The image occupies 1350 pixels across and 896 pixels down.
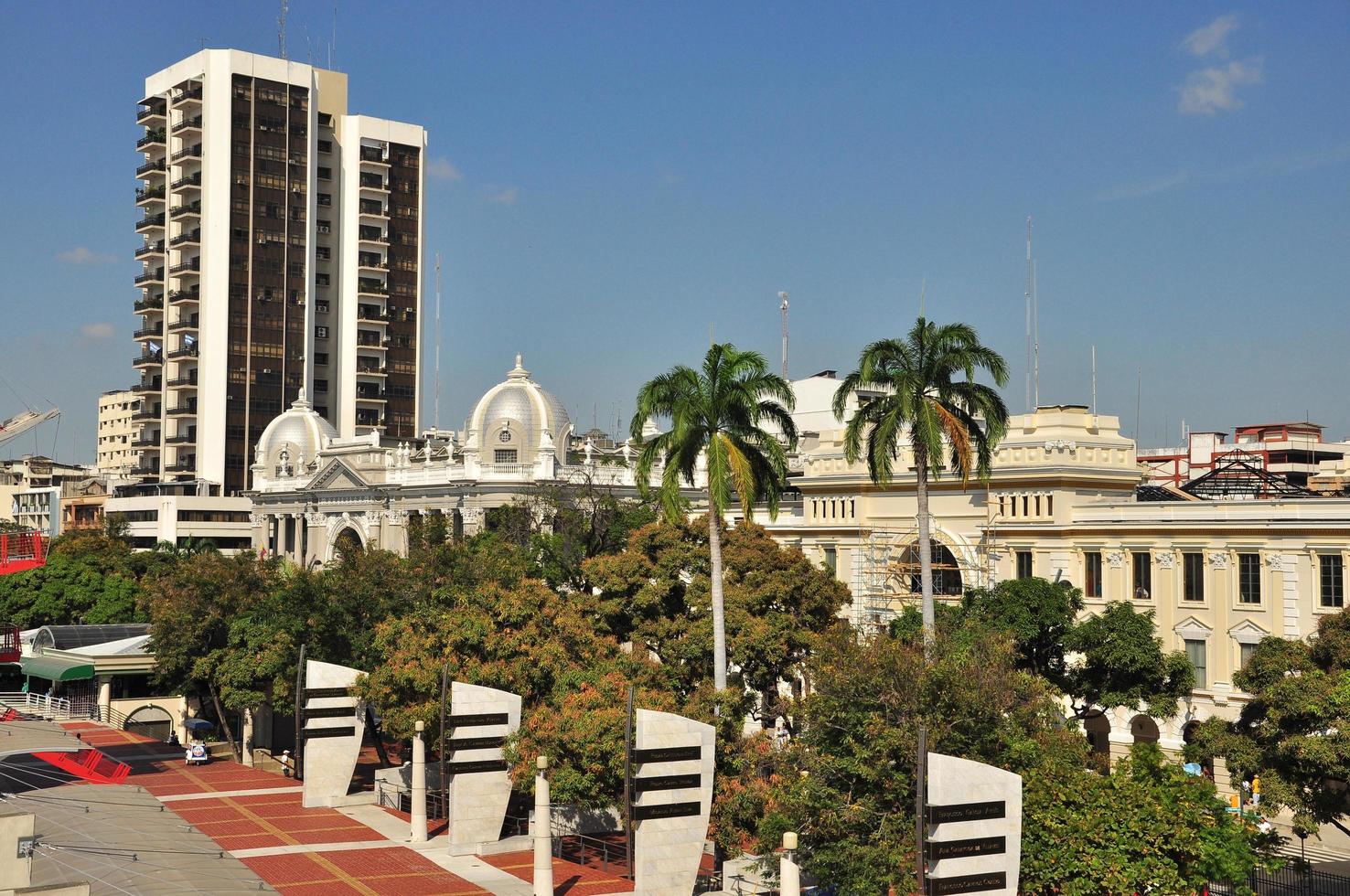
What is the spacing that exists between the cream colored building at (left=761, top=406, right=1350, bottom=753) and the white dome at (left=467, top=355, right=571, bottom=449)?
34.1 meters

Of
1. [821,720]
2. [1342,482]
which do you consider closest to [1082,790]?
[821,720]

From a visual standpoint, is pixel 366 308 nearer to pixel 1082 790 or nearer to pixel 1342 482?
pixel 1342 482

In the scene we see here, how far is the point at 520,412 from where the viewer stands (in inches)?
3976

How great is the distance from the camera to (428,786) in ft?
179

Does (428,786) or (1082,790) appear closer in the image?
(1082,790)

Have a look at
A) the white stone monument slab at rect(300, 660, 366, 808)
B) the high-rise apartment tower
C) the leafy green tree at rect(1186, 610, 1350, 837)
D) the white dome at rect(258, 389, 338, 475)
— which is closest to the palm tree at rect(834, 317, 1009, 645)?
the leafy green tree at rect(1186, 610, 1350, 837)

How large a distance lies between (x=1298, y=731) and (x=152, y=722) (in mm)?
50576

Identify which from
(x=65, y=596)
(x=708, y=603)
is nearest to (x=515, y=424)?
(x=65, y=596)

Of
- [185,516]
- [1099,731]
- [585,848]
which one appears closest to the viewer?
[585,848]

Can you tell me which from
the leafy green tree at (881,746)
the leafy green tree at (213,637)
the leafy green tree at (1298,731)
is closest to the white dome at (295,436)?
the leafy green tree at (213,637)

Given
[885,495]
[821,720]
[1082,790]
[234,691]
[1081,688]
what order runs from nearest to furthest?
[1082,790]
[821,720]
[1081,688]
[234,691]
[885,495]

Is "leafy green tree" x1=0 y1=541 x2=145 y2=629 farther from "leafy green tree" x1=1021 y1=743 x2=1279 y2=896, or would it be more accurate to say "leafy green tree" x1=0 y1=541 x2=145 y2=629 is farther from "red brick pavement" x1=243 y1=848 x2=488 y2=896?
"leafy green tree" x1=1021 y1=743 x2=1279 y2=896

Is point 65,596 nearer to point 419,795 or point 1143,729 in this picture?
point 419,795

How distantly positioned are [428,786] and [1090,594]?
85.3ft
